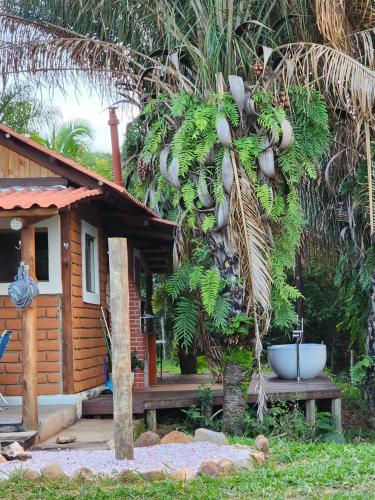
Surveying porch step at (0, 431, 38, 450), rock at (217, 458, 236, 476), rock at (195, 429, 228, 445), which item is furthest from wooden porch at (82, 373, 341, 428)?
rock at (217, 458, 236, 476)

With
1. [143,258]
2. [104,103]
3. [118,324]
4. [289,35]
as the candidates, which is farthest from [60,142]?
[118,324]

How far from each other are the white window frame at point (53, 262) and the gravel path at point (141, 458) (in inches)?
109

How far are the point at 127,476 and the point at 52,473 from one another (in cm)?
63

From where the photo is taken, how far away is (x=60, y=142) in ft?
84.3

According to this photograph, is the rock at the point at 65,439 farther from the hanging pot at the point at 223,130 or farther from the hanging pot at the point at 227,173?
the hanging pot at the point at 223,130

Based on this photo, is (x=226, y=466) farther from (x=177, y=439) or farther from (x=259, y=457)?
(x=177, y=439)

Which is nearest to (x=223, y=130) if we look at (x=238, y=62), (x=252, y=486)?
(x=238, y=62)

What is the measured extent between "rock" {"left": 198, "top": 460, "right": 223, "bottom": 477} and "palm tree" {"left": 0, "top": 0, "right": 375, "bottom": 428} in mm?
3609

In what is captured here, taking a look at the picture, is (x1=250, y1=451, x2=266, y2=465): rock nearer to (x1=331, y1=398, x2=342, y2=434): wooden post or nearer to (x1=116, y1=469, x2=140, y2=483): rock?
(x1=116, y1=469, x2=140, y2=483): rock

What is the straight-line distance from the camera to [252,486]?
6711 millimetres

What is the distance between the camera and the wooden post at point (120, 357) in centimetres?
775

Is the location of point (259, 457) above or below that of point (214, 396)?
below

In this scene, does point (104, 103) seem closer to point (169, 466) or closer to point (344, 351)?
point (169, 466)

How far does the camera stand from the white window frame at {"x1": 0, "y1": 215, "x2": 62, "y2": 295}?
10969mm
